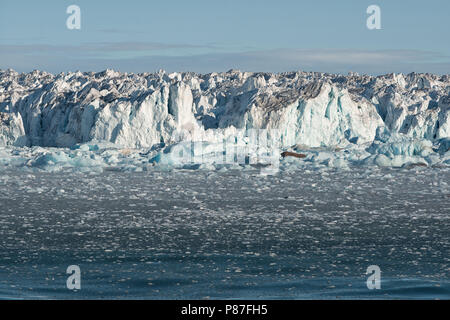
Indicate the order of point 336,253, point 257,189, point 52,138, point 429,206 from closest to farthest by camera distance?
point 336,253
point 429,206
point 257,189
point 52,138

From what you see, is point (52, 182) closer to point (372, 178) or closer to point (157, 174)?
point (157, 174)

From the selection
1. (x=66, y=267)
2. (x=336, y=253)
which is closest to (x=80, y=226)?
(x=66, y=267)

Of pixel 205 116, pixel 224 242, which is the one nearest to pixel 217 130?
pixel 205 116

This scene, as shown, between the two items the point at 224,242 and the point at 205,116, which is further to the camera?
the point at 205,116

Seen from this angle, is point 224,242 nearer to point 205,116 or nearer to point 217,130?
point 217,130

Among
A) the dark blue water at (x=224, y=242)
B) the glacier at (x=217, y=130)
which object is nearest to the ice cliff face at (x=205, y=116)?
the glacier at (x=217, y=130)

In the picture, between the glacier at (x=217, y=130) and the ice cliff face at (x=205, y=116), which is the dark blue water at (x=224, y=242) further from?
the ice cliff face at (x=205, y=116)

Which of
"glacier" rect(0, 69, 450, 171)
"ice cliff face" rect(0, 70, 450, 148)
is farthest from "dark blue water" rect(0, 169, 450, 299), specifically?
"ice cliff face" rect(0, 70, 450, 148)
